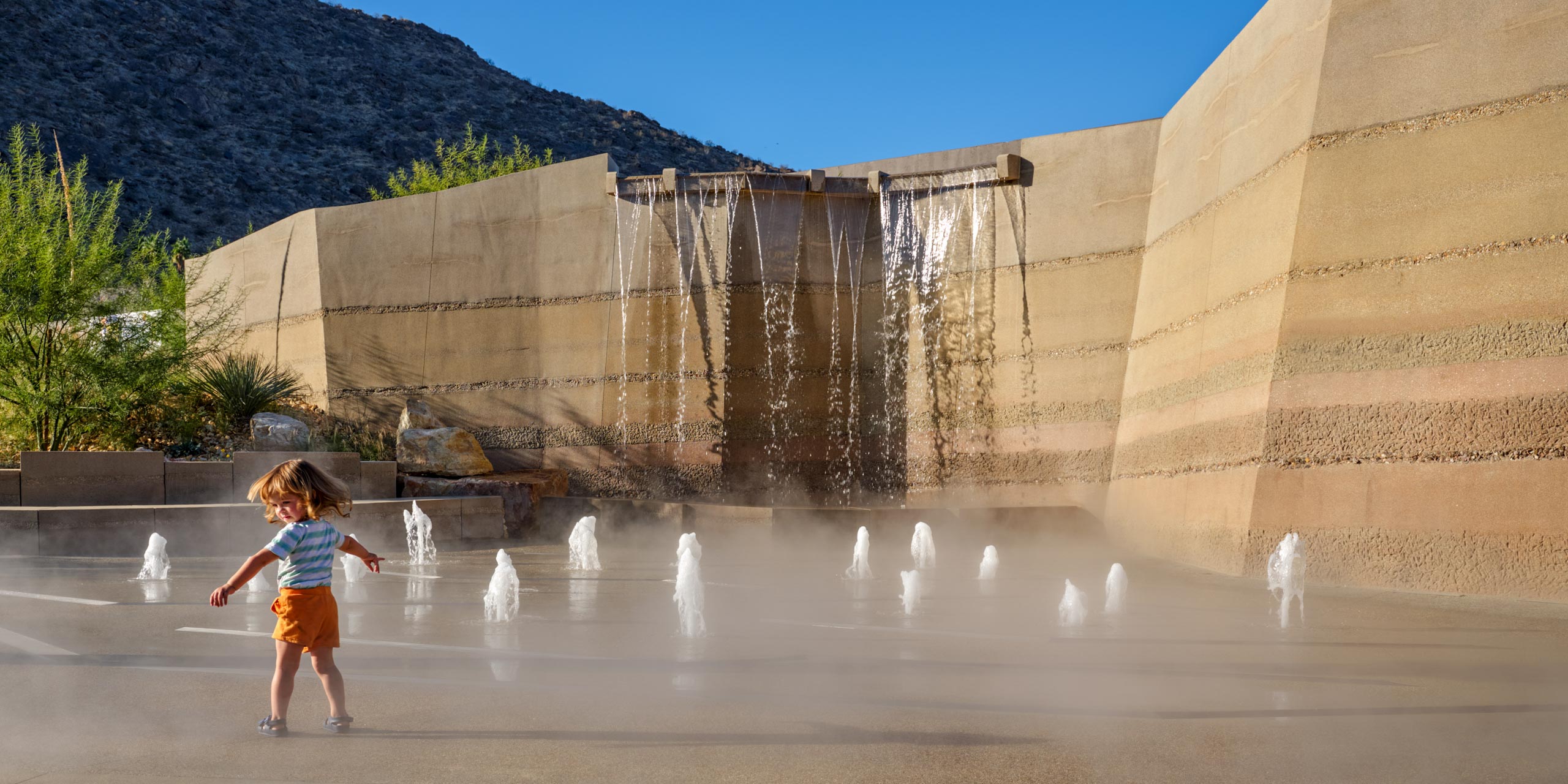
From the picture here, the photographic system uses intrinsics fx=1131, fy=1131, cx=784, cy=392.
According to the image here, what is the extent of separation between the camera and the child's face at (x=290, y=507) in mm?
4766

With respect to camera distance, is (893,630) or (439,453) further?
(439,453)

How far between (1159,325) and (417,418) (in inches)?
423

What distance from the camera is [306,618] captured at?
4633 mm

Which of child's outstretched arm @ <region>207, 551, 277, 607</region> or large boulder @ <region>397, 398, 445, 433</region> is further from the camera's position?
large boulder @ <region>397, 398, 445, 433</region>

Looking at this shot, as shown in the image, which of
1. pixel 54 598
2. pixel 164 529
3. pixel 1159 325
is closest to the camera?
pixel 54 598

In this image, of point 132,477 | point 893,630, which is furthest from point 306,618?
point 132,477

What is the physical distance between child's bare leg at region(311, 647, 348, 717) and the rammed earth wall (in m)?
8.66

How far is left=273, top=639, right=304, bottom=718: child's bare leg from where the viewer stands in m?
4.57

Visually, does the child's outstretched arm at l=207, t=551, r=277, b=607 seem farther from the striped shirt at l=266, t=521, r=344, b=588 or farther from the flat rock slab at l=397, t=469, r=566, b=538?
the flat rock slab at l=397, t=469, r=566, b=538

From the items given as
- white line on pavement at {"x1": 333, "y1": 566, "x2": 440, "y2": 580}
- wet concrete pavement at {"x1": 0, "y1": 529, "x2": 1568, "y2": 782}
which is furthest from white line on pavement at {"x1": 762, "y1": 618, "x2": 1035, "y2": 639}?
white line on pavement at {"x1": 333, "y1": 566, "x2": 440, "y2": 580}

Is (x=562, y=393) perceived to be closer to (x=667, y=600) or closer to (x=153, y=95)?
(x=667, y=600)

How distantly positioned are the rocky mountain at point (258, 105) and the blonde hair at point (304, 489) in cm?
4452

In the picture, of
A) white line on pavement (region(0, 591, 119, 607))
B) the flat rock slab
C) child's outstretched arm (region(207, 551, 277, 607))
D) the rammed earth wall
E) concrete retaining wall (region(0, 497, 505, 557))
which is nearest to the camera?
child's outstretched arm (region(207, 551, 277, 607))

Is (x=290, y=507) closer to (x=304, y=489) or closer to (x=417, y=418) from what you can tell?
(x=304, y=489)
